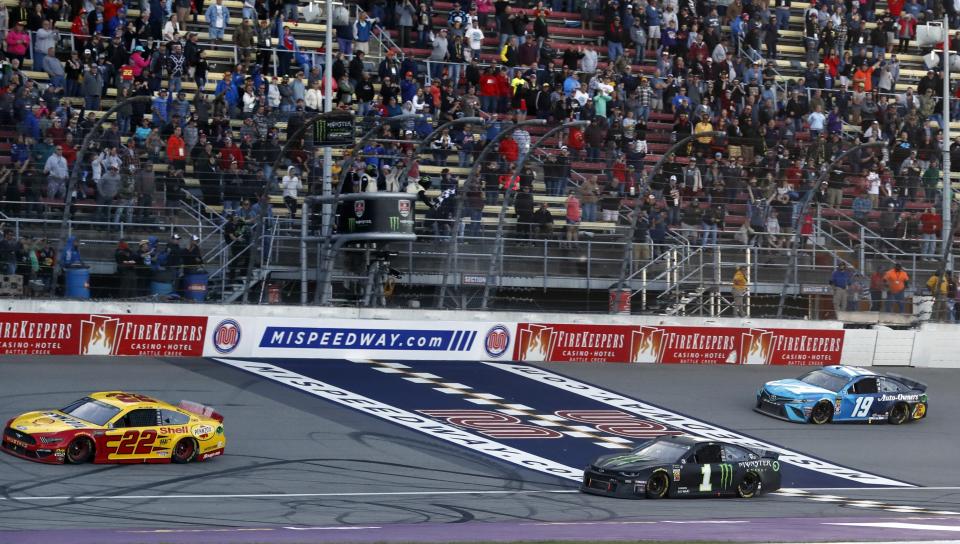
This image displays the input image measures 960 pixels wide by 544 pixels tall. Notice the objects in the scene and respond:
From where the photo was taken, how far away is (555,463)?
2330 centimetres

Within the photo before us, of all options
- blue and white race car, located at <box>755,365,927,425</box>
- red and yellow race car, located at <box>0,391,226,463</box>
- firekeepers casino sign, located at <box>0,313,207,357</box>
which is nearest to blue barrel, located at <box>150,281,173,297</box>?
firekeepers casino sign, located at <box>0,313,207,357</box>

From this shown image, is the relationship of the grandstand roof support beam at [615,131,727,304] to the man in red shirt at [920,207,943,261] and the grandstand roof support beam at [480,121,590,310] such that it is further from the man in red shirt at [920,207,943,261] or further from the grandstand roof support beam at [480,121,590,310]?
the man in red shirt at [920,207,943,261]

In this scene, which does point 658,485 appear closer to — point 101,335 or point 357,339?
point 357,339

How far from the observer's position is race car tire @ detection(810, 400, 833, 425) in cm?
2789

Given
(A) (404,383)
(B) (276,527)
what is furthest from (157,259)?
(B) (276,527)

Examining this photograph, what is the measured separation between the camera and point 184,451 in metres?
21.3

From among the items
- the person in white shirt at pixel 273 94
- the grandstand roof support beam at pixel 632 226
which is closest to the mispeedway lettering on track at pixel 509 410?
the grandstand roof support beam at pixel 632 226

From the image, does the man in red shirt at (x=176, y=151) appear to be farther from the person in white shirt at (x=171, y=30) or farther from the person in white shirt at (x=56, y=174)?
the person in white shirt at (x=171, y=30)

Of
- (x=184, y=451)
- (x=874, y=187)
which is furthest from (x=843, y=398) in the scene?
(x=184, y=451)

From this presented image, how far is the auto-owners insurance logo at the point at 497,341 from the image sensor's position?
30.0m

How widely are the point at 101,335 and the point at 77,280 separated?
127cm

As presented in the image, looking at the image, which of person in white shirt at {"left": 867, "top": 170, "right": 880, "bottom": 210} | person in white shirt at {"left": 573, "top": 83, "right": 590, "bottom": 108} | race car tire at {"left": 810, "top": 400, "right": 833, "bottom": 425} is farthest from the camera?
person in white shirt at {"left": 573, "top": 83, "right": 590, "bottom": 108}

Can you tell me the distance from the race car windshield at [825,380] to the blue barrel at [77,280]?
13.4 m

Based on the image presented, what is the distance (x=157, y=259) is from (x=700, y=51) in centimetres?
1758
